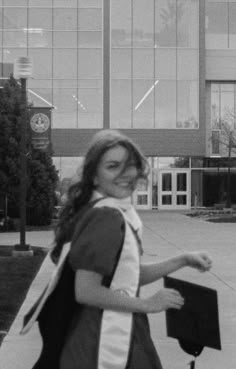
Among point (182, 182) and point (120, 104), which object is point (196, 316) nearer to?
point (120, 104)

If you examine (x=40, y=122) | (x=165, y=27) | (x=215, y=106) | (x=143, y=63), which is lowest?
(x=40, y=122)

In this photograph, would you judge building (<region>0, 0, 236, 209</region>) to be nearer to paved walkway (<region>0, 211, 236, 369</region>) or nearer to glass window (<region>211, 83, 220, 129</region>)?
glass window (<region>211, 83, 220, 129</region>)

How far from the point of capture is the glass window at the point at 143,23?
159ft

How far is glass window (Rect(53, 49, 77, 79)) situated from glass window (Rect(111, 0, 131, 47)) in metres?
2.47

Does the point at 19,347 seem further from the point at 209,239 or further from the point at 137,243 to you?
the point at 209,239

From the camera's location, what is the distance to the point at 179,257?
9.95ft

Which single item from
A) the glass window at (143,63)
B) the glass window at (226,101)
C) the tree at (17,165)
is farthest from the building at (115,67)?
the tree at (17,165)

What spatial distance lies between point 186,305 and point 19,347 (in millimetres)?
4568

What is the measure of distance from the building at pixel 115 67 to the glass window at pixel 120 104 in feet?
0.19

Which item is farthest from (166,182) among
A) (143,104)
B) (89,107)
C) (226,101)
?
(89,107)

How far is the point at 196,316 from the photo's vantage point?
3006 millimetres

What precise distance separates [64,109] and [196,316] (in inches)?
1780

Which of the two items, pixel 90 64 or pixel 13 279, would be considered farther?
pixel 90 64

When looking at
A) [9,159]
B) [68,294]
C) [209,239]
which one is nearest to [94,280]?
[68,294]
